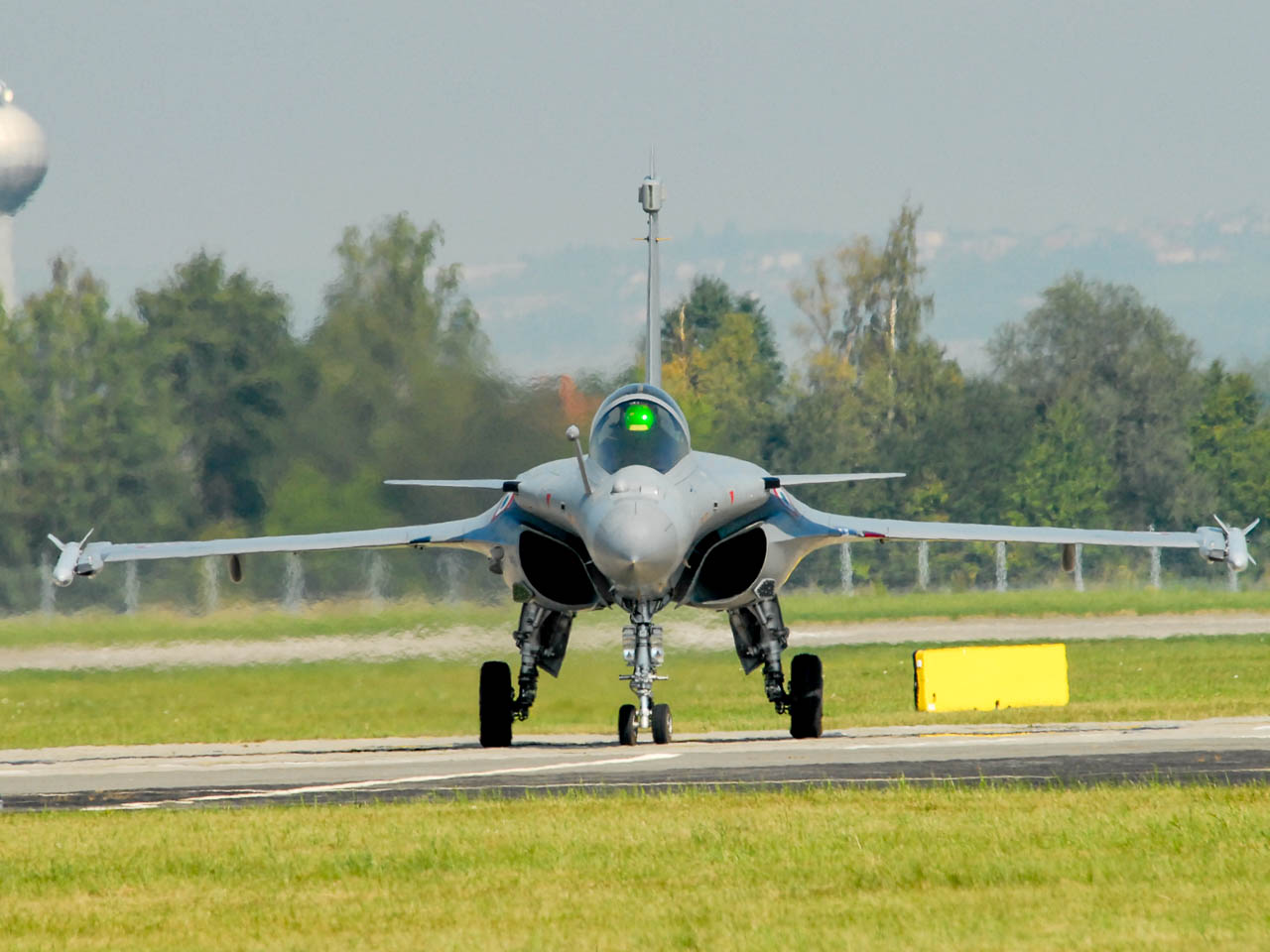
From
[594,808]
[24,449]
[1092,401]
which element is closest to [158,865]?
[594,808]

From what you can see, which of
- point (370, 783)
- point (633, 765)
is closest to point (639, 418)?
point (633, 765)

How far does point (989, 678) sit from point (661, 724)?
7.91 m

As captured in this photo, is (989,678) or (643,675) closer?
(643,675)

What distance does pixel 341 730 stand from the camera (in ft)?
78.5

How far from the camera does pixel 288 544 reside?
19.8m

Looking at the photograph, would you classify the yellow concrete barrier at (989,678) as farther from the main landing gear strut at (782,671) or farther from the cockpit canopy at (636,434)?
the cockpit canopy at (636,434)

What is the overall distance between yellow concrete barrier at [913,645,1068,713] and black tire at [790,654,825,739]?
4739 mm

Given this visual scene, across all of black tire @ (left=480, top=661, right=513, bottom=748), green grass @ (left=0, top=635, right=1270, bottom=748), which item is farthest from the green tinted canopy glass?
green grass @ (left=0, top=635, right=1270, bottom=748)

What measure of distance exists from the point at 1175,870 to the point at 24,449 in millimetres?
30711

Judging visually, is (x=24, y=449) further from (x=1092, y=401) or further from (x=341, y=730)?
(x=1092, y=401)

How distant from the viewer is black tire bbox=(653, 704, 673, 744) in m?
18.1

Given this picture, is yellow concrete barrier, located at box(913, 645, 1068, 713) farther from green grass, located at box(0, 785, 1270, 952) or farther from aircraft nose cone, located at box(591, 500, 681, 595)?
green grass, located at box(0, 785, 1270, 952)

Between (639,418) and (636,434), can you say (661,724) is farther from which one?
(639,418)

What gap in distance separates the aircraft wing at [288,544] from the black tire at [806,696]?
3.10m
